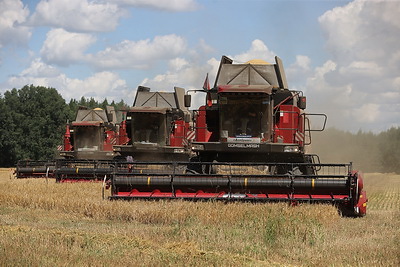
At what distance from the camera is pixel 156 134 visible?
19641mm

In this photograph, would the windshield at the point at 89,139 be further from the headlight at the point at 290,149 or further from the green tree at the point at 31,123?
the green tree at the point at 31,123

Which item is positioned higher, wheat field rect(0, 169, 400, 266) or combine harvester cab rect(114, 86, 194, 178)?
combine harvester cab rect(114, 86, 194, 178)

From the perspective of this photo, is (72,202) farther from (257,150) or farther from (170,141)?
(170,141)

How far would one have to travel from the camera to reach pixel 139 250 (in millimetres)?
6547

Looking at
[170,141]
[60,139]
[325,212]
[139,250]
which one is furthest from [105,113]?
[60,139]

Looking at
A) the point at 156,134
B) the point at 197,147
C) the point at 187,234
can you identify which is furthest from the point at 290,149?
the point at 156,134

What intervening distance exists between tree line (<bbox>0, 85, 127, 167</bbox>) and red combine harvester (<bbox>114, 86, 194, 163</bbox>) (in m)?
33.3

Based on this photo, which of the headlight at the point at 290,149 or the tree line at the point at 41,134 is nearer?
the headlight at the point at 290,149

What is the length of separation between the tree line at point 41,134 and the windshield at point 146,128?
80.4 feet

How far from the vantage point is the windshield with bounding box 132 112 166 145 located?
64.2 feet

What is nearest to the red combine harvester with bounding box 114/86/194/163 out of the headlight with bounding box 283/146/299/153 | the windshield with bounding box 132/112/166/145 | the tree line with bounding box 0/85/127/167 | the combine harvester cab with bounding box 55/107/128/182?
the windshield with bounding box 132/112/166/145

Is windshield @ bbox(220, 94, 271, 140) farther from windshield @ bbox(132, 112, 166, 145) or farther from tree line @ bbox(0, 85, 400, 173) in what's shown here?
tree line @ bbox(0, 85, 400, 173)

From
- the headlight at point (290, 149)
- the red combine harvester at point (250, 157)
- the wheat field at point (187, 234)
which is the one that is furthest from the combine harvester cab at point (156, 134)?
the wheat field at point (187, 234)

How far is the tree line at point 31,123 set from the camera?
54.5 metres
